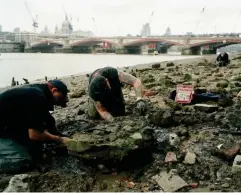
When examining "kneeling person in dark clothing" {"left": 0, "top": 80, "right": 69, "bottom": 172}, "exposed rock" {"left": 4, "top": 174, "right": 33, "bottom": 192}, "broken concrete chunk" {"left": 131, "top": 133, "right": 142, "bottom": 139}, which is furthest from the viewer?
"broken concrete chunk" {"left": 131, "top": 133, "right": 142, "bottom": 139}

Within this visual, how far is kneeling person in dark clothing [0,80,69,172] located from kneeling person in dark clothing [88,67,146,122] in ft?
3.28

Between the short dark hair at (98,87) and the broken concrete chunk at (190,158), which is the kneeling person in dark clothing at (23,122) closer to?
the short dark hair at (98,87)

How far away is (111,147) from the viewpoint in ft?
11.9

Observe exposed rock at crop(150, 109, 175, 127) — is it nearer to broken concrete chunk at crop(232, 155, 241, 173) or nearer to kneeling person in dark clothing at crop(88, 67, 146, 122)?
kneeling person in dark clothing at crop(88, 67, 146, 122)

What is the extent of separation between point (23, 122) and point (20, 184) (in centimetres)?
77

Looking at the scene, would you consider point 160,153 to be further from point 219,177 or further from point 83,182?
point 83,182

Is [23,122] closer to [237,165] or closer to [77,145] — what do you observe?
[77,145]

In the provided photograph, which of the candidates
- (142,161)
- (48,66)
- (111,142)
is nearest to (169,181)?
(142,161)

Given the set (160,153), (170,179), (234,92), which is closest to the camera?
(170,179)

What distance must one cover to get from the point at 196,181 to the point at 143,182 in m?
0.54

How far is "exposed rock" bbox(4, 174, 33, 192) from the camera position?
3145 mm

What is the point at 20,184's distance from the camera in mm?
3207

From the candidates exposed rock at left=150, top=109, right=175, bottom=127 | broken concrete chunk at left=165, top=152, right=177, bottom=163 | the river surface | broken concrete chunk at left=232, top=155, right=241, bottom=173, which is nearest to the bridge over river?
the river surface

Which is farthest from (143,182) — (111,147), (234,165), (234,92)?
(234,92)
